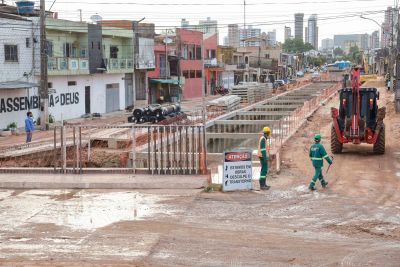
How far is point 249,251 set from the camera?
34.7ft

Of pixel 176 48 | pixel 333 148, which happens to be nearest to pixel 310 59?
pixel 176 48

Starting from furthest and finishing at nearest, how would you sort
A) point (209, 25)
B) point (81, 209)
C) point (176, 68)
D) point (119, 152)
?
point (176, 68) < point (209, 25) < point (119, 152) < point (81, 209)

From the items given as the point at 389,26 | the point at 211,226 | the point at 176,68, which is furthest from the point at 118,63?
the point at 389,26

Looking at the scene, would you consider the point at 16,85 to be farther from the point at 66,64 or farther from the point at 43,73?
the point at 66,64

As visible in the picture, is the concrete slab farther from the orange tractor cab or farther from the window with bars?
the window with bars

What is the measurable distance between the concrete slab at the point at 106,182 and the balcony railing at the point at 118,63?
30.4 m

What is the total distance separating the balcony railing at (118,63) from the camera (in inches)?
1870

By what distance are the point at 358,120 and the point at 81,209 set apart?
11.7 m

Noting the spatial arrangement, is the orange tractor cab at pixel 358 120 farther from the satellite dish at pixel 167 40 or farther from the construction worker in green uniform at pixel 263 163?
the satellite dish at pixel 167 40

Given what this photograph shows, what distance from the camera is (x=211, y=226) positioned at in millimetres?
12445

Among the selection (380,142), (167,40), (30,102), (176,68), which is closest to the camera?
(380,142)

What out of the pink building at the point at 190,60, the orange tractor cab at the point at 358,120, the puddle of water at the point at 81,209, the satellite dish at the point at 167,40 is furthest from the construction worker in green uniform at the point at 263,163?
the pink building at the point at 190,60

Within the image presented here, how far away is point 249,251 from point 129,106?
142ft

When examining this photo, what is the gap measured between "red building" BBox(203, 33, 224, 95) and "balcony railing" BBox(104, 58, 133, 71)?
2539 centimetres
